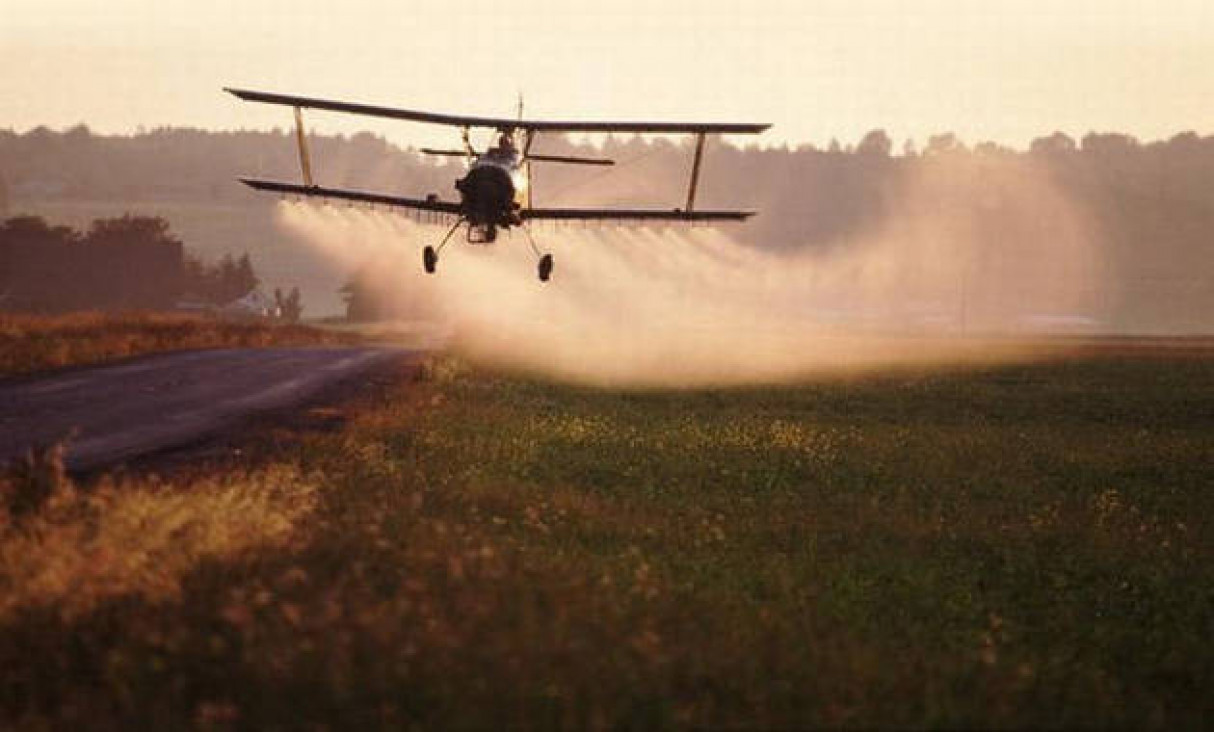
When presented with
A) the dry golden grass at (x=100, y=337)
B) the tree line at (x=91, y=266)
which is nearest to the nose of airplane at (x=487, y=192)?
the dry golden grass at (x=100, y=337)

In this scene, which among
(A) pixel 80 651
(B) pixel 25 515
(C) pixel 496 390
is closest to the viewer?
(A) pixel 80 651

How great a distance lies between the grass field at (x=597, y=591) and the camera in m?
8.77

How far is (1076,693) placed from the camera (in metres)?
9.99

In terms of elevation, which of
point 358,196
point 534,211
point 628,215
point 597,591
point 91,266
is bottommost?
point 597,591

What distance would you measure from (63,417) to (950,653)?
19.1 m

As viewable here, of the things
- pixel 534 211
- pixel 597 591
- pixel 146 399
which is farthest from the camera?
pixel 534 211

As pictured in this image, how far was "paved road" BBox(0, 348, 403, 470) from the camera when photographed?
21.6 meters

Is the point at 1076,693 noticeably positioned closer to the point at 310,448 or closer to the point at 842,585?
the point at 842,585

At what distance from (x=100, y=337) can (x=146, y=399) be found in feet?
61.1

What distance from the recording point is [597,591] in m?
11.2

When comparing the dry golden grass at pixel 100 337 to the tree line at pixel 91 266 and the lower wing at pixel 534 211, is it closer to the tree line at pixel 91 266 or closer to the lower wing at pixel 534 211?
the lower wing at pixel 534 211

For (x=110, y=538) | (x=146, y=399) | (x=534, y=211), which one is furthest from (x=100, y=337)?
(x=110, y=538)

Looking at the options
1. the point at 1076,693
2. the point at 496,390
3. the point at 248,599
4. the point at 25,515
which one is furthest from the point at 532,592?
the point at 496,390

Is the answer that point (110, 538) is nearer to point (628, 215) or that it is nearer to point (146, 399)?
point (146, 399)
